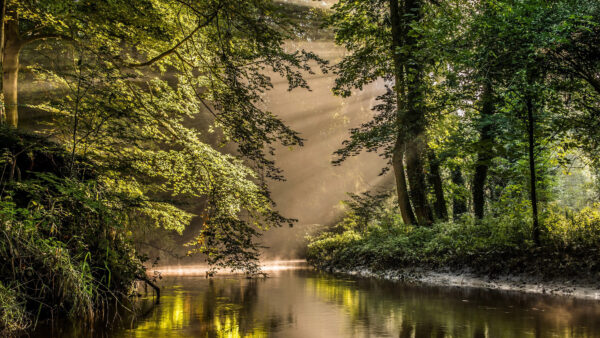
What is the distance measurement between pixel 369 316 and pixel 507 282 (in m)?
4.37

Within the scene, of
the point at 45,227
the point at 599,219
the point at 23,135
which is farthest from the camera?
the point at 599,219

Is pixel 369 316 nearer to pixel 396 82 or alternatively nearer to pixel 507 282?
pixel 507 282

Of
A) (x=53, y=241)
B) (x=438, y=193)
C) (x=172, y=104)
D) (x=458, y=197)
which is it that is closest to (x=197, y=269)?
(x=172, y=104)

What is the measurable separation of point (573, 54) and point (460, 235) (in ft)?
16.3

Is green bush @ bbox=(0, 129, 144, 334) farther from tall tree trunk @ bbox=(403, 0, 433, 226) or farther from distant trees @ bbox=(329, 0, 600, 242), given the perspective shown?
tall tree trunk @ bbox=(403, 0, 433, 226)

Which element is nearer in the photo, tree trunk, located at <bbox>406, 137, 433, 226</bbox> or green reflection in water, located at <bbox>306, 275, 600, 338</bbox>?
green reflection in water, located at <bbox>306, 275, 600, 338</bbox>

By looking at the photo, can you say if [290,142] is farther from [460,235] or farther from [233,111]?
[460,235]

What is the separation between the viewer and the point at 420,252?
11938 mm

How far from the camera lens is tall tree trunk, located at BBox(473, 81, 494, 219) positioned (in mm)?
10328

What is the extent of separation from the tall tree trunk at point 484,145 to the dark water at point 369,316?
4394 mm

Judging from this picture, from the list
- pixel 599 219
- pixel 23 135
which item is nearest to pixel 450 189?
pixel 599 219

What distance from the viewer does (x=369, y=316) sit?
6047 mm

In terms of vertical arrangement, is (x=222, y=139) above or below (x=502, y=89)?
below

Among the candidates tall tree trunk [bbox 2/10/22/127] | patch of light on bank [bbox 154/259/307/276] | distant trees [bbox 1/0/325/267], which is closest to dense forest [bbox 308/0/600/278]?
distant trees [bbox 1/0/325/267]
